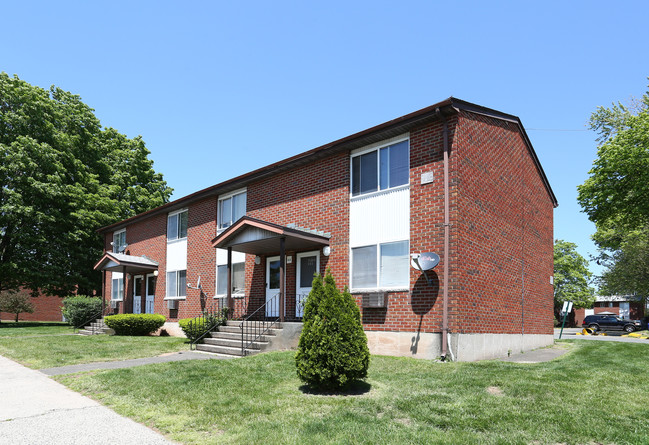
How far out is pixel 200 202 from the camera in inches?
776

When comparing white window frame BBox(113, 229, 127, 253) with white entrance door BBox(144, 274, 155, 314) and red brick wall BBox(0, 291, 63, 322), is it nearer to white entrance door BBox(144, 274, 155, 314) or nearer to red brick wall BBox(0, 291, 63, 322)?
white entrance door BBox(144, 274, 155, 314)

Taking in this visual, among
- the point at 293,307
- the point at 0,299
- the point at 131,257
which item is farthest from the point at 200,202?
the point at 0,299

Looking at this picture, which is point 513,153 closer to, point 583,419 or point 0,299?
point 583,419

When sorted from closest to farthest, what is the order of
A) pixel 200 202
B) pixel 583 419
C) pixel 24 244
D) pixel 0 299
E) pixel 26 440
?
pixel 26 440, pixel 583 419, pixel 200 202, pixel 24 244, pixel 0 299

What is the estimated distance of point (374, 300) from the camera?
12008mm

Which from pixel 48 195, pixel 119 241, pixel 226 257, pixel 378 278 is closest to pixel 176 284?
pixel 226 257

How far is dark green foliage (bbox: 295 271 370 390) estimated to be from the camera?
7.28m

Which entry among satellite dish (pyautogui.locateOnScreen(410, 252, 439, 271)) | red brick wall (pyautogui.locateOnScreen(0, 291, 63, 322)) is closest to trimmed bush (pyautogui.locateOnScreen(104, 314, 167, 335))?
satellite dish (pyautogui.locateOnScreen(410, 252, 439, 271))

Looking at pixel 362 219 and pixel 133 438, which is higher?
pixel 362 219

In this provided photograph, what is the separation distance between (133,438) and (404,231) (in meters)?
8.05

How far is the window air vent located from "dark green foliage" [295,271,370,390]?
415 centimetres

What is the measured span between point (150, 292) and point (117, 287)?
4.21 m

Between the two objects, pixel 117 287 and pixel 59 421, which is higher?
pixel 117 287

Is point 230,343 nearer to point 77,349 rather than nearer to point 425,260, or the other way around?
point 77,349
